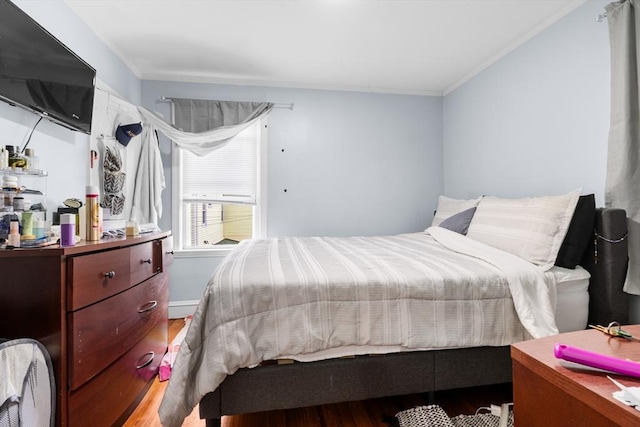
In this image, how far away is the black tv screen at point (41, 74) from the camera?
135 centimetres

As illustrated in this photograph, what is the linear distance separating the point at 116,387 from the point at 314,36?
8.63 ft

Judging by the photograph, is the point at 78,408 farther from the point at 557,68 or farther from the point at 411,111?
the point at 411,111

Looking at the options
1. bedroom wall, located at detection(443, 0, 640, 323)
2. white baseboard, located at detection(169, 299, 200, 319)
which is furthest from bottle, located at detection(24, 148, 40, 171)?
bedroom wall, located at detection(443, 0, 640, 323)

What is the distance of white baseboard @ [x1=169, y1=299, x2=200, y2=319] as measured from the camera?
9.87 ft

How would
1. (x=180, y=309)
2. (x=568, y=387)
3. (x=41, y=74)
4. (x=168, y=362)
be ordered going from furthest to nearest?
(x=180, y=309), (x=168, y=362), (x=41, y=74), (x=568, y=387)

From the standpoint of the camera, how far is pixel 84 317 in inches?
45.7

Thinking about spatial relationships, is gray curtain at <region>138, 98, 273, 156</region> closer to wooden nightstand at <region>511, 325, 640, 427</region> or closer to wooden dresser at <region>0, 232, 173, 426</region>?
wooden dresser at <region>0, 232, 173, 426</region>

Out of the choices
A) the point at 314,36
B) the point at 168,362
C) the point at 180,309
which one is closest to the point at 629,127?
the point at 314,36

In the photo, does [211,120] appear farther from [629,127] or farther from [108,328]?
[629,127]

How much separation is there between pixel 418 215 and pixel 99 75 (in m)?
3.35

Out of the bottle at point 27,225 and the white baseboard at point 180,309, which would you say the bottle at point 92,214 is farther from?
the white baseboard at point 180,309

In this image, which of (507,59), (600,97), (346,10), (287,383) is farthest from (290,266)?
(507,59)

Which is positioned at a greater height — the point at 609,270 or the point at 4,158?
the point at 4,158

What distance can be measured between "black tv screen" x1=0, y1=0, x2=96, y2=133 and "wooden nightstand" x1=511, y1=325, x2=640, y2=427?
7.60 feet
